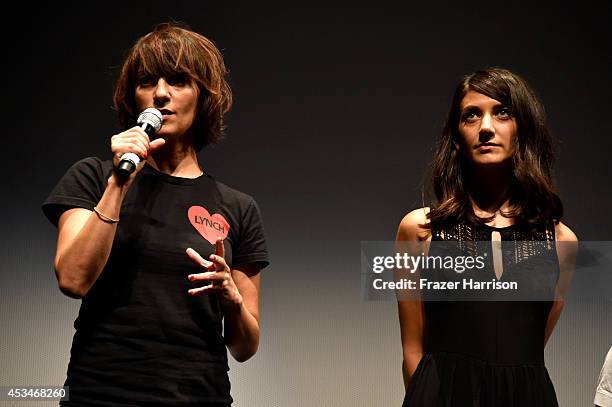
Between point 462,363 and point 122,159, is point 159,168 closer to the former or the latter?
point 122,159

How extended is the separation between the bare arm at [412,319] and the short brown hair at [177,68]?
0.48 meters

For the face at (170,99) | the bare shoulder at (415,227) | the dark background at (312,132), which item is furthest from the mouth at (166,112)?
the dark background at (312,132)

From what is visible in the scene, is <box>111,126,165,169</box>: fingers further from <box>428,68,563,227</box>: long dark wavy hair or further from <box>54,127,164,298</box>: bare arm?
<box>428,68,563,227</box>: long dark wavy hair

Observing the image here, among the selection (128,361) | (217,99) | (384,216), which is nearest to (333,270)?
(384,216)

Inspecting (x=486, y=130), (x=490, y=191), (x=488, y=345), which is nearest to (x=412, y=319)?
(x=488, y=345)

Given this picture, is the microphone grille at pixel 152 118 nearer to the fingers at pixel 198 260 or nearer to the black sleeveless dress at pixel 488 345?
the fingers at pixel 198 260

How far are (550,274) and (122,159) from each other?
94 cm

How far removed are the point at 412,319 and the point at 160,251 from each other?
0.59 metres

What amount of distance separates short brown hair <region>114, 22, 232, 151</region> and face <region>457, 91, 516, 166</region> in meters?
0.54

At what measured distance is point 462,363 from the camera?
1527 mm

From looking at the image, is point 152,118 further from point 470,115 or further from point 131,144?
point 470,115

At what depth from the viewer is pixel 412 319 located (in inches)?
64.2

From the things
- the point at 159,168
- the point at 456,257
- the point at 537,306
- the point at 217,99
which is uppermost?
the point at 217,99

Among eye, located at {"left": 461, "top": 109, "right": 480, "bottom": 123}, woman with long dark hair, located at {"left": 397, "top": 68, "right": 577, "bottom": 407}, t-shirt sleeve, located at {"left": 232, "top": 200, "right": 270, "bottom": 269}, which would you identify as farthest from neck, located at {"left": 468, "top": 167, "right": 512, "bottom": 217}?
t-shirt sleeve, located at {"left": 232, "top": 200, "right": 270, "bottom": 269}
